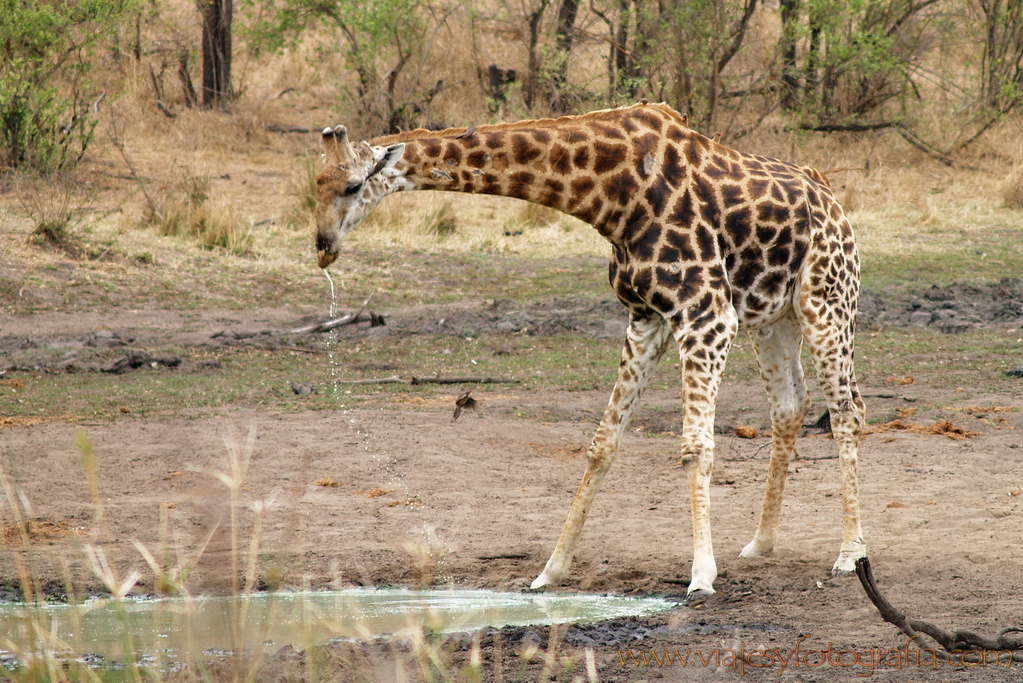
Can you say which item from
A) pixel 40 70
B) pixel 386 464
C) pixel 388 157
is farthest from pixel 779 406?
pixel 40 70

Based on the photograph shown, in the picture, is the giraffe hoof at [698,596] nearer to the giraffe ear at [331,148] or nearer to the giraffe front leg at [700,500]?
the giraffe front leg at [700,500]

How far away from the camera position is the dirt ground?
4953mm

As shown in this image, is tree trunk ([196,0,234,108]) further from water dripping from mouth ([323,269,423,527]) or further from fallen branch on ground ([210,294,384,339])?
water dripping from mouth ([323,269,423,527])

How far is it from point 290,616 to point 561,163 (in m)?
2.40

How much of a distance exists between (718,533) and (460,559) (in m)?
1.42

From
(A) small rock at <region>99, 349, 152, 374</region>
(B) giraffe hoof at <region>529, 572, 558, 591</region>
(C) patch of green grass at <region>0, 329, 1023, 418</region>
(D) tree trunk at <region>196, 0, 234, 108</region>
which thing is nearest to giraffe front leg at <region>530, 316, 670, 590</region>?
(B) giraffe hoof at <region>529, 572, 558, 591</region>

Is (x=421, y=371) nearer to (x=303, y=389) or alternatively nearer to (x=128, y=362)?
(x=303, y=389)

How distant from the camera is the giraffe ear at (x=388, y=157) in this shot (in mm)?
5062

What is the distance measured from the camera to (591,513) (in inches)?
268

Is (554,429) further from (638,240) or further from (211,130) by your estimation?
(211,130)

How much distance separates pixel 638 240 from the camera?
5.30 meters

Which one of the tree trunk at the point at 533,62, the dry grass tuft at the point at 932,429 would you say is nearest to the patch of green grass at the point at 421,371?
the dry grass tuft at the point at 932,429

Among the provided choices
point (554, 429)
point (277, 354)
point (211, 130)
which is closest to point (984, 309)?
point (554, 429)

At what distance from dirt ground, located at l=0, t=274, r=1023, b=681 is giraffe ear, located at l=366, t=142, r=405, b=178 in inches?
57.3
